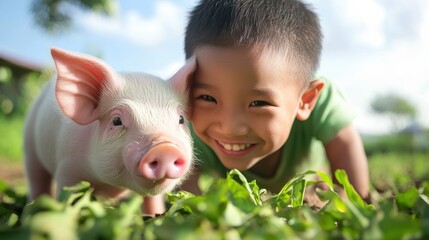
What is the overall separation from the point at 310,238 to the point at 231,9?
4.22 ft

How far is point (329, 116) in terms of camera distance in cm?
246

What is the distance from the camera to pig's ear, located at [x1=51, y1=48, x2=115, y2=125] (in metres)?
1.58

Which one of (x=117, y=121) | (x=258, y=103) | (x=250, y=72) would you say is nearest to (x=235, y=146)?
(x=258, y=103)

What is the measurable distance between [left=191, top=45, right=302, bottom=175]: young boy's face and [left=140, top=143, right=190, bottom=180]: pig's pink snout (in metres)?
0.42

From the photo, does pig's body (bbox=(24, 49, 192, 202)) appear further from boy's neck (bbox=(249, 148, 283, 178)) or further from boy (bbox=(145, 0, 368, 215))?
boy's neck (bbox=(249, 148, 283, 178))

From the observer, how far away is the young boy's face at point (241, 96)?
5.64 ft

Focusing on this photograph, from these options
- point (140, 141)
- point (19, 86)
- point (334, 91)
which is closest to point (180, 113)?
point (140, 141)

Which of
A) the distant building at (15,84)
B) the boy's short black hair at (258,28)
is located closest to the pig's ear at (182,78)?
the boy's short black hair at (258,28)

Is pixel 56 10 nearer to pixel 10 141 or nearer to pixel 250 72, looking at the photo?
pixel 10 141

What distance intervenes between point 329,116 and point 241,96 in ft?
2.89

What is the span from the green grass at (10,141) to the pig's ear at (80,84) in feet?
27.3

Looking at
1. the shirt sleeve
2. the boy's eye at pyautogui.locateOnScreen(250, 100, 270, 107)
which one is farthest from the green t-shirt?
the boy's eye at pyautogui.locateOnScreen(250, 100, 270, 107)

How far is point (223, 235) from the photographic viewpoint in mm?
721

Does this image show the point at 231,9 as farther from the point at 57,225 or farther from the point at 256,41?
the point at 57,225
